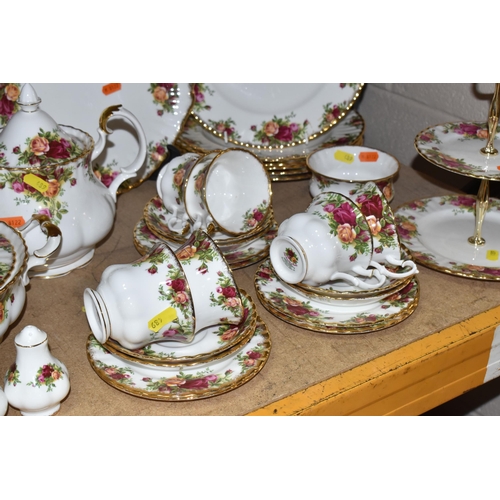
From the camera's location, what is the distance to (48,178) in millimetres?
1290

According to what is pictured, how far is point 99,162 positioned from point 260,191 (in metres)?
0.41

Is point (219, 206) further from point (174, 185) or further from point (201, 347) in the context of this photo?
point (201, 347)

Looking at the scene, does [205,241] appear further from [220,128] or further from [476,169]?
[220,128]

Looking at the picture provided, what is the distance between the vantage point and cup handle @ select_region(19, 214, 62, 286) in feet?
3.97

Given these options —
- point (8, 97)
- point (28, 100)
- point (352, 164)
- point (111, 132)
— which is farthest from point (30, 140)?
point (352, 164)

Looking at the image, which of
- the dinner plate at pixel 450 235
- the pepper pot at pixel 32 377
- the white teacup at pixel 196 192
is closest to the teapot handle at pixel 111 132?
the white teacup at pixel 196 192

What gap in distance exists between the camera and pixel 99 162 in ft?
5.41

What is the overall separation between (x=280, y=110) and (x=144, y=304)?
822 mm

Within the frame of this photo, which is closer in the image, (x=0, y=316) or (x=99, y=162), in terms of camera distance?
(x=0, y=316)

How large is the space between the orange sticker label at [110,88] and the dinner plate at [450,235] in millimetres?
679

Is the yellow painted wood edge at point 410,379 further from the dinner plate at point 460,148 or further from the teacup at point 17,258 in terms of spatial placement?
the teacup at point 17,258

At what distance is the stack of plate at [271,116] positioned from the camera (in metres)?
1.74

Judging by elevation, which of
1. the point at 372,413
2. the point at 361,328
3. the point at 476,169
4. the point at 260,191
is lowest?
the point at 372,413

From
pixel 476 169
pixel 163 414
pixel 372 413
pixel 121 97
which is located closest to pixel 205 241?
pixel 163 414
